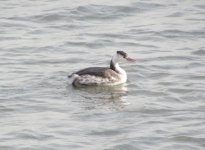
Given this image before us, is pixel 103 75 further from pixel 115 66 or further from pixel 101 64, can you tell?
pixel 101 64

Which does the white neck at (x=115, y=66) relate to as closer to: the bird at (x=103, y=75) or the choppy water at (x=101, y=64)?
the bird at (x=103, y=75)

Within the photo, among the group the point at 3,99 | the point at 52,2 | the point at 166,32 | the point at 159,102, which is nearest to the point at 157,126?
the point at 159,102

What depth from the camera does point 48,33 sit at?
22.0 meters

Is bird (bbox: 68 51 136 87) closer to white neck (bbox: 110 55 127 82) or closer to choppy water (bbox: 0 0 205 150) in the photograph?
white neck (bbox: 110 55 127 82)

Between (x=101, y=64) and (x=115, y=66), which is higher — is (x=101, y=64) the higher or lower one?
the lower one

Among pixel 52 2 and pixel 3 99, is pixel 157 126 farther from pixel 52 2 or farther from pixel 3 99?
pixel 52 2

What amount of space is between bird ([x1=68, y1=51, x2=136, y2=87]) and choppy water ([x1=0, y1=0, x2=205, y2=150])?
0.56 feet

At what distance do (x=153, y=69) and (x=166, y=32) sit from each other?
318 cm

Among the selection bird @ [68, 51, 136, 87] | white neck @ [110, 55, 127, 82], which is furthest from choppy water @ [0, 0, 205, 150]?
white neck @ [110, 55, 127, 82]

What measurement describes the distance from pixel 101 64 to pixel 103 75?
1489 mm

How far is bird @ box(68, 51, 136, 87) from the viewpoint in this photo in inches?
698

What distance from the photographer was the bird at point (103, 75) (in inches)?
698

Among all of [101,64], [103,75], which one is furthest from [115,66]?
[101,64]

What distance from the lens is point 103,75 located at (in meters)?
18.1
